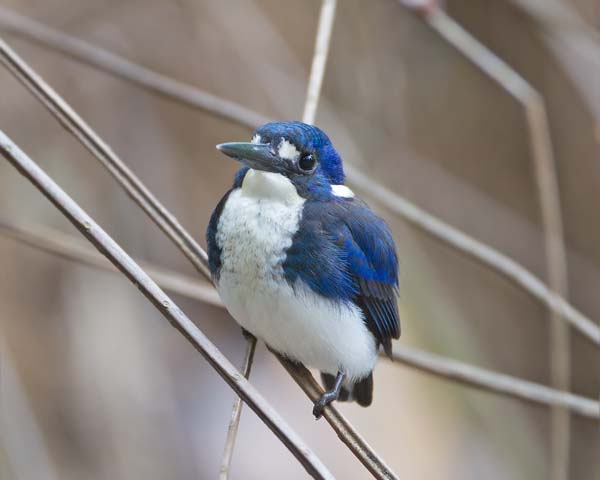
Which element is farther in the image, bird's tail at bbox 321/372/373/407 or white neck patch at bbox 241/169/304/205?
bird's tail at bbox 321/372/373/407

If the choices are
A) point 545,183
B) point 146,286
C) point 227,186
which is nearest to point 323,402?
point 146,286

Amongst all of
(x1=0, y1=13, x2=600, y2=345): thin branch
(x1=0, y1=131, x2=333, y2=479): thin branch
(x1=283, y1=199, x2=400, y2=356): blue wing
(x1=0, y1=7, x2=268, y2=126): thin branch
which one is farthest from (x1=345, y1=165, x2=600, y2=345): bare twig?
(x1=0, y1=131, x2=333, y2=479): thin branch

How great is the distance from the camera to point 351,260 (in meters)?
2.33

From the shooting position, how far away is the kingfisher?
217 cm

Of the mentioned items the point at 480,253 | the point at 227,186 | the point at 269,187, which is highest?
the point at 227,186

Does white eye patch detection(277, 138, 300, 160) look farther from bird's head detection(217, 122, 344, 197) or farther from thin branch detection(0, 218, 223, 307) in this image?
thin branch detection(0, 218, 223, 307)

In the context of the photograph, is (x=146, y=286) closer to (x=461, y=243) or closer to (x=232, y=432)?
(x=232, y=432)

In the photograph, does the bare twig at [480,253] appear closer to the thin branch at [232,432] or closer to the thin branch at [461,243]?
the thin branch at [461,243]

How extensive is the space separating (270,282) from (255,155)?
297 mm

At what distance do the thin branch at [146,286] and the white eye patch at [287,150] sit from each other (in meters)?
0.61

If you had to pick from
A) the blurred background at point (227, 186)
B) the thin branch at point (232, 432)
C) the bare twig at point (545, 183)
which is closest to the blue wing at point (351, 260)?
the thin branch at point (232, 432)

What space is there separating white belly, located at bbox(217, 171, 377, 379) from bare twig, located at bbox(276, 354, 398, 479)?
1.9 inches

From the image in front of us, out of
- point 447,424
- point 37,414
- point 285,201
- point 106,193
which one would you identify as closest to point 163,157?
point 106,193

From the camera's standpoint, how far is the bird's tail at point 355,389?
8.77 feet
